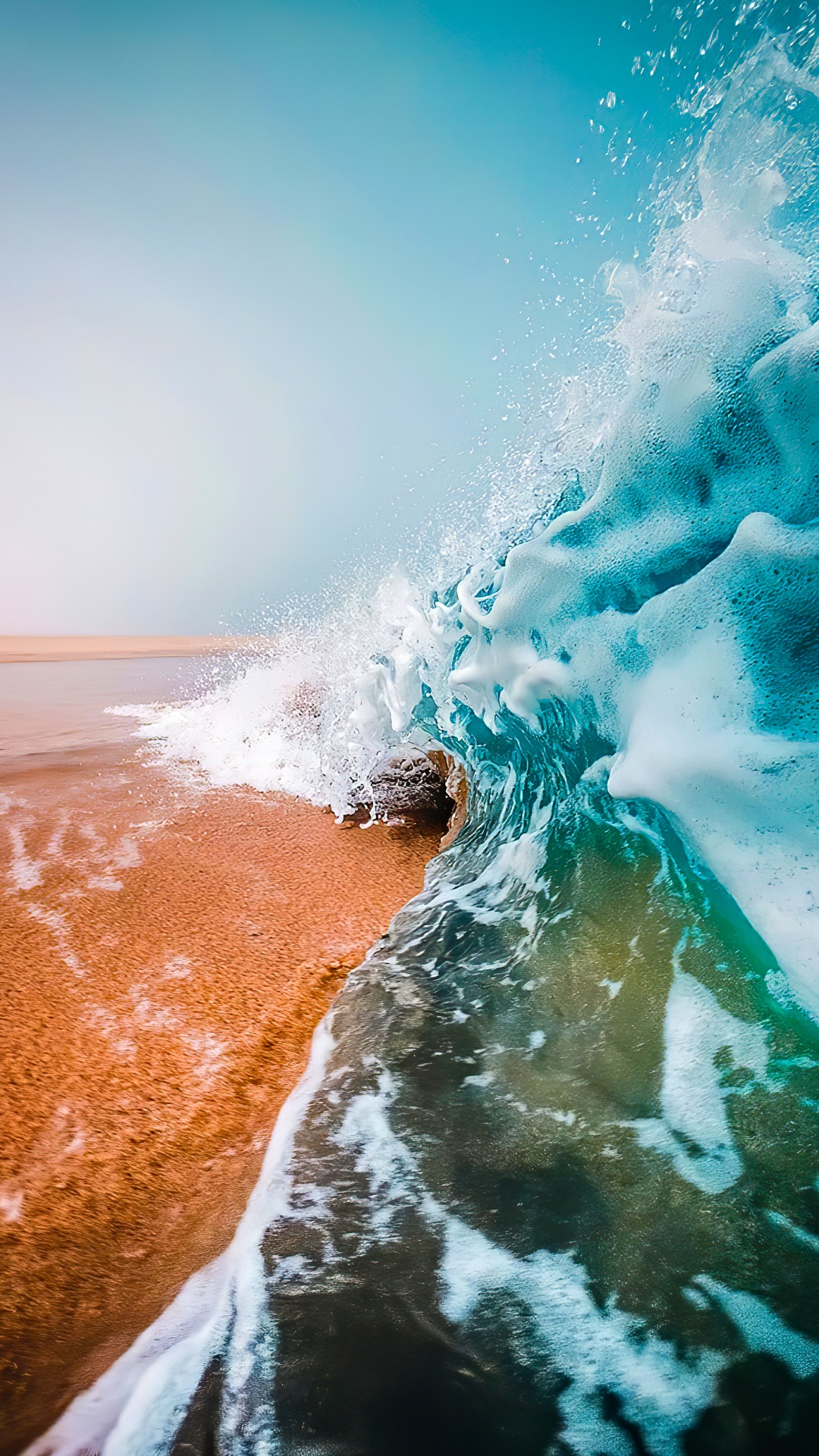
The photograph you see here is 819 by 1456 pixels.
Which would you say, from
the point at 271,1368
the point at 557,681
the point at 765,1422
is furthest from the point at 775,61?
the point at 271,1368

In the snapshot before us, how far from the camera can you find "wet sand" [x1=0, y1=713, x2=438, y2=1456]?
3.01 ft

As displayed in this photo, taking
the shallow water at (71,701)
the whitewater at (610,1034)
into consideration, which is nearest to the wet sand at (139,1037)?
the whitewater at (610,1034)

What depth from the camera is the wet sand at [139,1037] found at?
92 centimetres

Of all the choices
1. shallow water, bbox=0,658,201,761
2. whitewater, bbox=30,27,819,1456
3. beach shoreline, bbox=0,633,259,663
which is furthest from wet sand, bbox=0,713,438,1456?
beach shoreline, bbox=0,633,259,663

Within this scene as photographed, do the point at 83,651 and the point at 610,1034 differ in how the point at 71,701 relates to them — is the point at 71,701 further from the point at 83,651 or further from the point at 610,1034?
the point at 83,651

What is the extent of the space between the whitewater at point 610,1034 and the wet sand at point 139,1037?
76 millimetres

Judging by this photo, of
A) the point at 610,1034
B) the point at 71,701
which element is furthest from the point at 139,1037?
the point at 71,701

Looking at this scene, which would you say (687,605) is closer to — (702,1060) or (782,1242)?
(702,1060)

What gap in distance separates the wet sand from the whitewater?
0.08 m

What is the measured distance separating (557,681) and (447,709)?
1.08m

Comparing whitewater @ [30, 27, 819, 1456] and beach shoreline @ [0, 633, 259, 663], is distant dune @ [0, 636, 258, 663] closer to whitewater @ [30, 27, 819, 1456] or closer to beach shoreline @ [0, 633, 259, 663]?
beach shoreline @ [0, 633, 259, 663]

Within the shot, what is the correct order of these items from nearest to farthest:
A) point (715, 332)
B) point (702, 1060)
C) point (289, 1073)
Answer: point (702, 1060) < point (289, 1073) < point (715, 332)

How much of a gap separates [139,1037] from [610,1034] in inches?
42.7

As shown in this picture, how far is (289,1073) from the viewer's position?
1.41 meters
